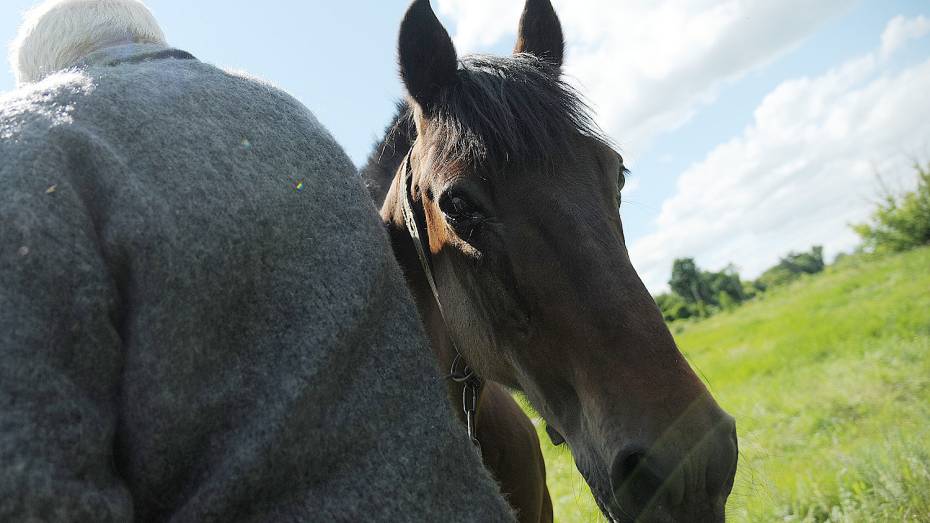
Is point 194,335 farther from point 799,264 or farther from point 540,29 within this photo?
point 799,264

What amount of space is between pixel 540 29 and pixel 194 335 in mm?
2228

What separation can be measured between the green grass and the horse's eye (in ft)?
2.83

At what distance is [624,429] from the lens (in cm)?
156

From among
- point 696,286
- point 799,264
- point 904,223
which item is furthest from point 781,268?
point 904,223

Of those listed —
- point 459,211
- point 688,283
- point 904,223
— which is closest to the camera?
point 459,211

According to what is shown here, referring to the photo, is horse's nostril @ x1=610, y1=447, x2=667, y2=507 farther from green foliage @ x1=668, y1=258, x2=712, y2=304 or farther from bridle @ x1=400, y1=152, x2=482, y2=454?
green foliage @ x1=668, y1=258, x2=712, y2=304

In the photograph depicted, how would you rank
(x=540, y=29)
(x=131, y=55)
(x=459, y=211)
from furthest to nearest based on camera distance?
(x=540, y=29)
(x=459, y=211)
(x=131, y=55)

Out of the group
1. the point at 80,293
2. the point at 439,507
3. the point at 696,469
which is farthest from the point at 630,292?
the point at 80,293

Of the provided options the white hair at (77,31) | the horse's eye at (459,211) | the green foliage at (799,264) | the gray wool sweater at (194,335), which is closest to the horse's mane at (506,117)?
the horse's eye at (459,211)

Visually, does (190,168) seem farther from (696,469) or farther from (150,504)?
(696,469)

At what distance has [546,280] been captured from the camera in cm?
182

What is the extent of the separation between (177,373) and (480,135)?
1.21 metres

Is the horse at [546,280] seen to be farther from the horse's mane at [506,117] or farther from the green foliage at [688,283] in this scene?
the green foliage at [688,283]

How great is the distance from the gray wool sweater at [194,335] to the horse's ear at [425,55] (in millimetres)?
1021
